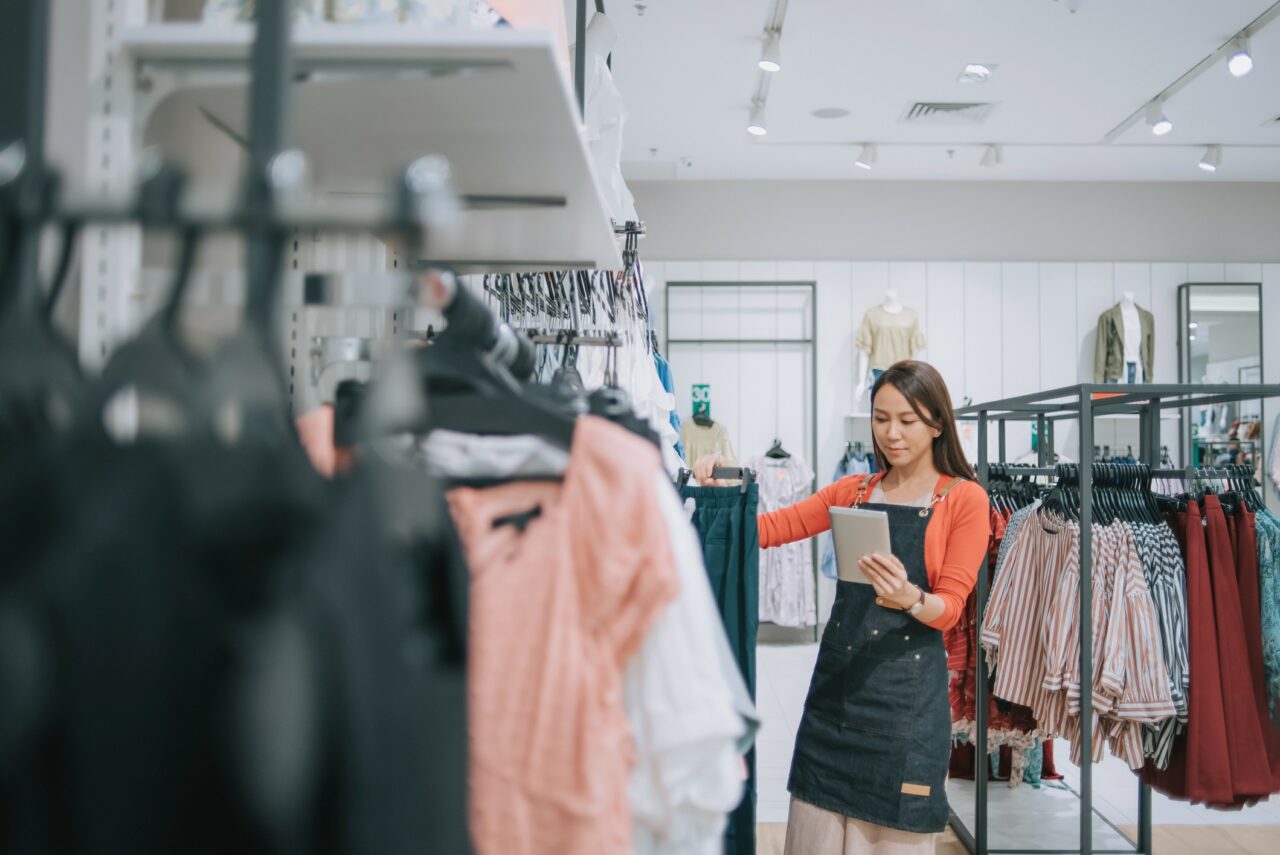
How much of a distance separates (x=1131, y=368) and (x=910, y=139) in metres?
2.21

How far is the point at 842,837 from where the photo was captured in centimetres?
196

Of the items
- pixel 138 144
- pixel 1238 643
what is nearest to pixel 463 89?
pixel 138 144

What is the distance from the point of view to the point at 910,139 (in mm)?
5496

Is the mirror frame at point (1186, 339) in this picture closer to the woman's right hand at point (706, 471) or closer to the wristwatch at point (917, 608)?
the wristwatch at point (917, 608)

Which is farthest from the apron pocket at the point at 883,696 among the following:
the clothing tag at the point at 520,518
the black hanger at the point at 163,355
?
the black hanger at the point at 163,355

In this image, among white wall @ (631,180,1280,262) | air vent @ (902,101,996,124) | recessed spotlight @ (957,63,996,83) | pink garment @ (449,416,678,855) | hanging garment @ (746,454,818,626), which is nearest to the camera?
pink garment @ (449,416,678,855)

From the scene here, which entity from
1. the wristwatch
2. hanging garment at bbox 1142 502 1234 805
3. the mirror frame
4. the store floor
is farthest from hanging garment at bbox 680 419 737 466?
the wristwatch

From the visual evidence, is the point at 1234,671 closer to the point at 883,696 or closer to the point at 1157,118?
the point at 883,696

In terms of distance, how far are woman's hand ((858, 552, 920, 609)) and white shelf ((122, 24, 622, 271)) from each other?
898mm

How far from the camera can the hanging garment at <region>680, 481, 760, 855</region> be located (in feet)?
5.75

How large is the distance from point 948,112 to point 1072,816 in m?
3.88

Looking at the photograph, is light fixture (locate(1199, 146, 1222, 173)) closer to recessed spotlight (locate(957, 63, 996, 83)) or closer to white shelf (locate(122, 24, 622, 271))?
recessed spotlight (locate(957, 63, 996, 83))

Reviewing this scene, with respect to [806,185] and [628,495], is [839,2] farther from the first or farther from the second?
[628,495]

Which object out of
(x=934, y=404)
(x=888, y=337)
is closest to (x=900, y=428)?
(x=934, y=404)
